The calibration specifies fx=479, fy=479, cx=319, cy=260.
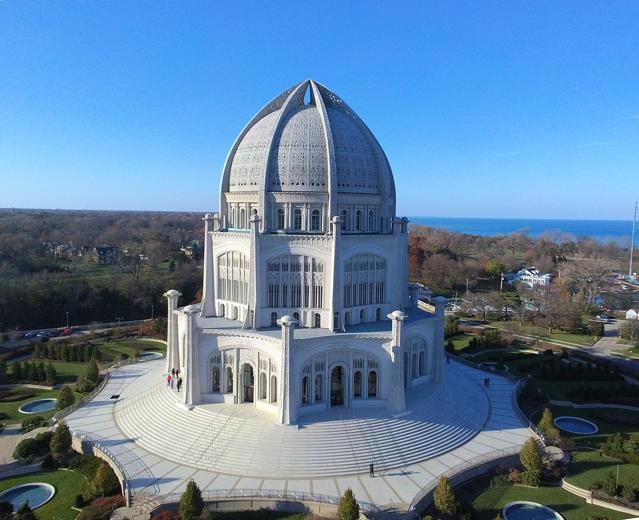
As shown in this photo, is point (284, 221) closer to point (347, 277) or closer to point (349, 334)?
point (347, 277)

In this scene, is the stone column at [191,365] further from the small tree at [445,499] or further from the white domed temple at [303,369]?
the small tree at [445,499]

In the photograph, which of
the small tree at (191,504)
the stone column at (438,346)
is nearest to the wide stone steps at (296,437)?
the stone column at (438,346)

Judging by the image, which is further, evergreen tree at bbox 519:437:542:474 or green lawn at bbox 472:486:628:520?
evergreen tree at bbox 519:437:542:474

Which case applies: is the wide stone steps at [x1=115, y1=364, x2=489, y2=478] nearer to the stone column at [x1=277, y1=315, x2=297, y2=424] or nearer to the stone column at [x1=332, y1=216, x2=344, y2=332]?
the stone column at [x1=277, y1=315, x2=297, y2=424]

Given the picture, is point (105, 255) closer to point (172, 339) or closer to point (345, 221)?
point (172, 339)

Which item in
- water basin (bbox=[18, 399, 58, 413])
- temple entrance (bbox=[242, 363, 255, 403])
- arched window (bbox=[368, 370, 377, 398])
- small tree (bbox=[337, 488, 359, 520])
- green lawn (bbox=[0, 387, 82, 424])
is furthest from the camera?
water basin (bbox=[18, 399, 58, 413])

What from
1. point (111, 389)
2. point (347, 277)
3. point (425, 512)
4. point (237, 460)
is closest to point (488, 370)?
point (347, 277)

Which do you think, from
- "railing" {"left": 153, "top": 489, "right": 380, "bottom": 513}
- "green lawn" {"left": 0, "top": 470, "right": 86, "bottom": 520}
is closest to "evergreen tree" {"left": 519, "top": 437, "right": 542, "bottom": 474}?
"railing" {"left": 153, "top": 489, "right": 380, "bottom": 513}
